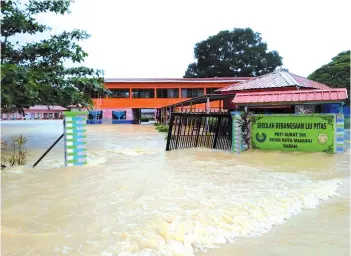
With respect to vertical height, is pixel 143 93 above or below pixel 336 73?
below

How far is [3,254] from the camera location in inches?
122

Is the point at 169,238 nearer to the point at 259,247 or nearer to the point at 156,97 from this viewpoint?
the point at 259,247

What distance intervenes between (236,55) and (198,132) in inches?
1516

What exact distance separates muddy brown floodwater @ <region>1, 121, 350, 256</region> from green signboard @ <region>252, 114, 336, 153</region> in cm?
173

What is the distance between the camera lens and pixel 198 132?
11258 millimetres

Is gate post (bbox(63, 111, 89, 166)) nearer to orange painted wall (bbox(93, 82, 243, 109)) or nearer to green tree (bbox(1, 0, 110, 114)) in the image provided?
green tree (bbox(1, 0, 110, 114))

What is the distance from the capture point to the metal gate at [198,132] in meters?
10.6

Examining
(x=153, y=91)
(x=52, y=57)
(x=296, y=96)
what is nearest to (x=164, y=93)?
(x=153, y=91)

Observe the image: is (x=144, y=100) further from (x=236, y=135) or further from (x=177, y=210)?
(x=177, y=210)

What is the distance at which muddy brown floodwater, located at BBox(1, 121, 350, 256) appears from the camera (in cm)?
325

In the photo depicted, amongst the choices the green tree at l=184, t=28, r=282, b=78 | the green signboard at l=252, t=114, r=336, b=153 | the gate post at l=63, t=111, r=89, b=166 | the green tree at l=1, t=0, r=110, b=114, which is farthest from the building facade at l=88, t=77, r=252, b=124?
the gate post at l=63, t=111, r=89, b=166

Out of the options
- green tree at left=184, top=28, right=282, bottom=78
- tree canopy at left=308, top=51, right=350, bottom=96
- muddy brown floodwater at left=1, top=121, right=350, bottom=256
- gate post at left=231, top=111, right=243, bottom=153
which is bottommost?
muddy brown floodwater at left=1, top=121, right=350, bottom=256

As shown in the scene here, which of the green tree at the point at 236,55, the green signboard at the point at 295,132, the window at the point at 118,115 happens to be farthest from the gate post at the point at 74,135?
the green tree at the point at 236,55

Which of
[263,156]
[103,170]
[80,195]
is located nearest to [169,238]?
[80,195]
